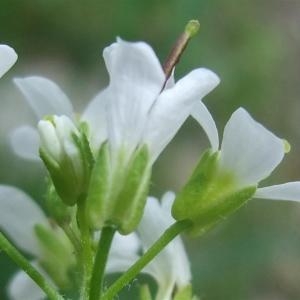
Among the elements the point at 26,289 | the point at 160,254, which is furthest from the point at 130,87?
the point at 26,289

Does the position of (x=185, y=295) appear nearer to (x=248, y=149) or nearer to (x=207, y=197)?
(x=207, y=197)

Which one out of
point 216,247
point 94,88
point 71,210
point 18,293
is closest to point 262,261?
point 216,247

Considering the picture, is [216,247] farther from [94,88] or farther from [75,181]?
[75,181]

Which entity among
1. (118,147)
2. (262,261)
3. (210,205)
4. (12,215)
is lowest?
(262,261)

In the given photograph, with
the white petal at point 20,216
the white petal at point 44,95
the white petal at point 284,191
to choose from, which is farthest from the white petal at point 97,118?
the white petal at point 284,191

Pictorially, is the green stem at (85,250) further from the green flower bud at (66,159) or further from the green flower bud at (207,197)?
the green flower bud at (207,197)
